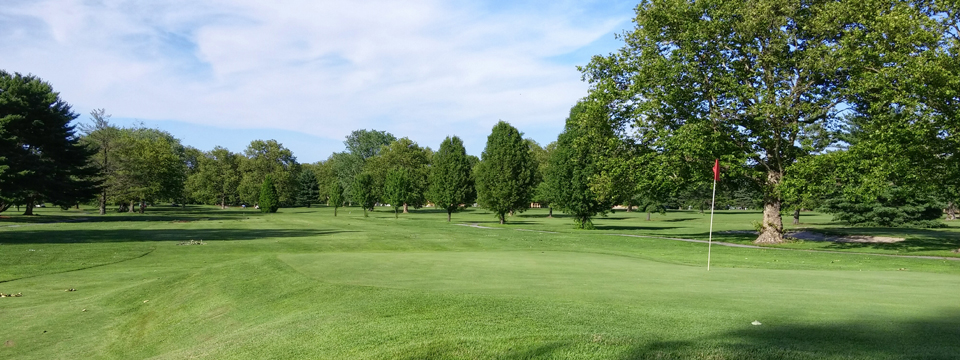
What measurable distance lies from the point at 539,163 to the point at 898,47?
91.3 meters

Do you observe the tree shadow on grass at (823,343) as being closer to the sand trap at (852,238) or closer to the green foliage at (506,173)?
the sand trap at (852,238)

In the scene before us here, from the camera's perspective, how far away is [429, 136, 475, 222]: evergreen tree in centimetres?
6550

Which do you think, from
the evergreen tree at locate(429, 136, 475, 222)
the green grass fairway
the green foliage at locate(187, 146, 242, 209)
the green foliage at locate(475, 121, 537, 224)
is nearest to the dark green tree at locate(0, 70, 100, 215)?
the green grass fairway

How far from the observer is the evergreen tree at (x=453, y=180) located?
65.5m

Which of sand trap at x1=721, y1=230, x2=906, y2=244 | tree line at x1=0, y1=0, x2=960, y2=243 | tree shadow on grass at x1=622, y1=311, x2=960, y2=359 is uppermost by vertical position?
tree line at x1=0, y1=0, x2=960, y2=243

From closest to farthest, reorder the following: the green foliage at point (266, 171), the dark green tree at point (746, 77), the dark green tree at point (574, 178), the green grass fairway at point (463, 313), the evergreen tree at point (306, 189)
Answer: the green grass fairway at point (463, 313) → the dark green tree at point (746, 77) → the dark green tree at point (574, 178) → the green foliage at point (266, 171) → the evergreen tree at point (306, 189)

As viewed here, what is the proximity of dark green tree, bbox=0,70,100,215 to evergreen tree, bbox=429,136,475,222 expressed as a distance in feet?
113

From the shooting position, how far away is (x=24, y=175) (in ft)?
136

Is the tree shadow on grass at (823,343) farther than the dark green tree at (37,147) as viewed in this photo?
No

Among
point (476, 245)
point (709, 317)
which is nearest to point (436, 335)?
point (709, 317)

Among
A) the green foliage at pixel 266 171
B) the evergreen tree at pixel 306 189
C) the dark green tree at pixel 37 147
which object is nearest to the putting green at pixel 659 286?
the dark green tree at pixel 37 147

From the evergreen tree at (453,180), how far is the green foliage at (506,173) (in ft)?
29.7

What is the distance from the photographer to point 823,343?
18.8 ft

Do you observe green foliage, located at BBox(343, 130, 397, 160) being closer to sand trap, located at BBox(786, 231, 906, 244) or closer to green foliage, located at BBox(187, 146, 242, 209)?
green foliage, located at BBox(187, 146, 242, 209)
